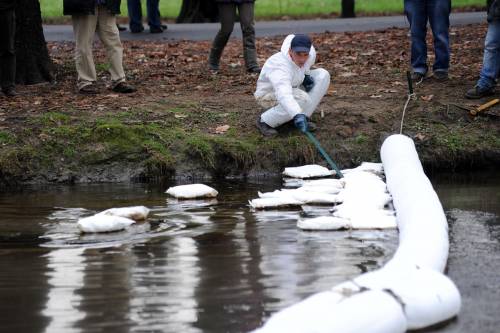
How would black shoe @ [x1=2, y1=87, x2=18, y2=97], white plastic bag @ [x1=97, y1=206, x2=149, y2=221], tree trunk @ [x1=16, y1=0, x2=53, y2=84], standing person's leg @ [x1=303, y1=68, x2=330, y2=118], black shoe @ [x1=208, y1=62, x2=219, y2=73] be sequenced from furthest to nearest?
A: black shoe @ [x1=208, y1=62, x2=219, y2=73]
tree trunk @ [x1=16, y1=0, x2=53, y2=84]
black shoe @ [x1=2, y1=87, x2=18, y2=97]
standing person's leg @ [x1=303, y1=68, x2=330, y2=118]
white plastic bag @ [x1=97, y1=206, x2=149, y2=221]

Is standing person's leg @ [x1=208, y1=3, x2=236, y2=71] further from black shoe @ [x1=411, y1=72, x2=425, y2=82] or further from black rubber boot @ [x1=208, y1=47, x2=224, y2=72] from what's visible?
black shoe @ [x1=411, y1=72, x2=425, y2=82]

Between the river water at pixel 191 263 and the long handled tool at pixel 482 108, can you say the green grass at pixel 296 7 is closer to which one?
the long handled tool at pixel 482 108

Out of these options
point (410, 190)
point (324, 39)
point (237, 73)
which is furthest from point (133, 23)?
point (410, 190)

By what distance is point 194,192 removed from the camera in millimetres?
9344

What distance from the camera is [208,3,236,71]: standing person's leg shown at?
12805mm

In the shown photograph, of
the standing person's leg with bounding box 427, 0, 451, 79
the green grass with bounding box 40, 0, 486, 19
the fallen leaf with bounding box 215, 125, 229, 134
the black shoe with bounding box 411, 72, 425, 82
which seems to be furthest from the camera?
the green grass with bounding box 40, 0, 486, 19

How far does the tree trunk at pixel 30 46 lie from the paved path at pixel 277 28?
212 inches

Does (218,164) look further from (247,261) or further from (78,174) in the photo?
(247,261)

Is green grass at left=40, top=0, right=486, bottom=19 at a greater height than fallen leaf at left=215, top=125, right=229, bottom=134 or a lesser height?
greater

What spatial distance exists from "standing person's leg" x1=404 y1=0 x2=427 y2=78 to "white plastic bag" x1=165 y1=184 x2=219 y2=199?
3786 mm

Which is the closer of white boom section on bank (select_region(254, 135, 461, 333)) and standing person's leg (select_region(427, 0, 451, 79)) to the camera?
white boom section on bank (select_region(254, 135, 461, 333))

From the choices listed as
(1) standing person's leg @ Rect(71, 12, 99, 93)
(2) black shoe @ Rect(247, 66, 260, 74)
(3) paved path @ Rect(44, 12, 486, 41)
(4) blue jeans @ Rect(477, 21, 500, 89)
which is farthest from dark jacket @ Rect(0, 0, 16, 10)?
(3) paved path @ Rect(44, 12, 486, 41)

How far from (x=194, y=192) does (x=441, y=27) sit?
4073 millimetres

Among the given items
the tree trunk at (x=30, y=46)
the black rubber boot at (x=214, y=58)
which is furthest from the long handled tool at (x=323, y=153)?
the tree trunk at (x=30, y=46)
